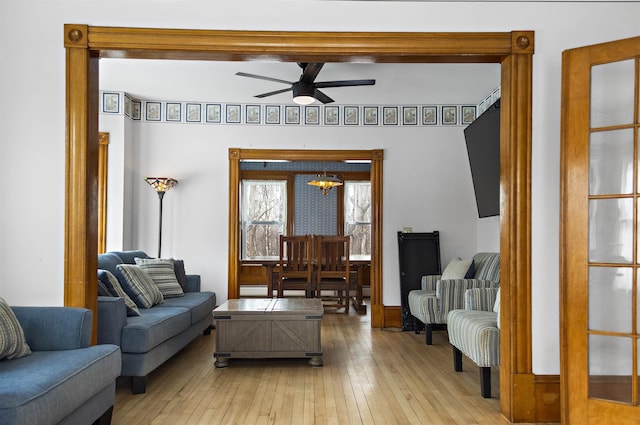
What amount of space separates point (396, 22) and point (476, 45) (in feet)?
1.56

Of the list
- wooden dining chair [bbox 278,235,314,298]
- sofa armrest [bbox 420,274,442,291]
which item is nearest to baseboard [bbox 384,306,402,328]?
sofa armrest [bbox 420,274,442,291]

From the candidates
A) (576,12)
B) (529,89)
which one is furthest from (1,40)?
(576,12)

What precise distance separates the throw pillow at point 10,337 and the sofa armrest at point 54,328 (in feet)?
0.36

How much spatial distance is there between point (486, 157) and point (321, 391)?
2593 millimetres

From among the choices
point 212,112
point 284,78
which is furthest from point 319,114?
point 212,112

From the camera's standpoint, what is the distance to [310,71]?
456 centimetres

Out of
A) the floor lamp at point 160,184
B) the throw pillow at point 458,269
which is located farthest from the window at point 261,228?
the throw pillow at point 458,269

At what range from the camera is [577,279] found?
2785 mm

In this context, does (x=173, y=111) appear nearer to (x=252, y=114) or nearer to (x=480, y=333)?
(x=252, y=114)

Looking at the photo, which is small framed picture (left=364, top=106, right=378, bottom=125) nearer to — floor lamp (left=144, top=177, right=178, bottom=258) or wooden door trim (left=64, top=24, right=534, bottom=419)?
floor lamp (left=144, top=177, right=178, bottom=258)

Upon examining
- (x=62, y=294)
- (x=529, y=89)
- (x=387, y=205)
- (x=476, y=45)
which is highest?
(x=476, y=45)

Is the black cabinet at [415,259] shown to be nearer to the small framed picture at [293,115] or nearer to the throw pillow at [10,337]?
the small framed picture at [293,115]

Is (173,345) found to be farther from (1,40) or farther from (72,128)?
(1,40)

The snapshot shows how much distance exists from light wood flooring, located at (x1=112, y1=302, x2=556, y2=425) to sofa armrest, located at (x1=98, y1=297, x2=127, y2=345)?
381 mm
